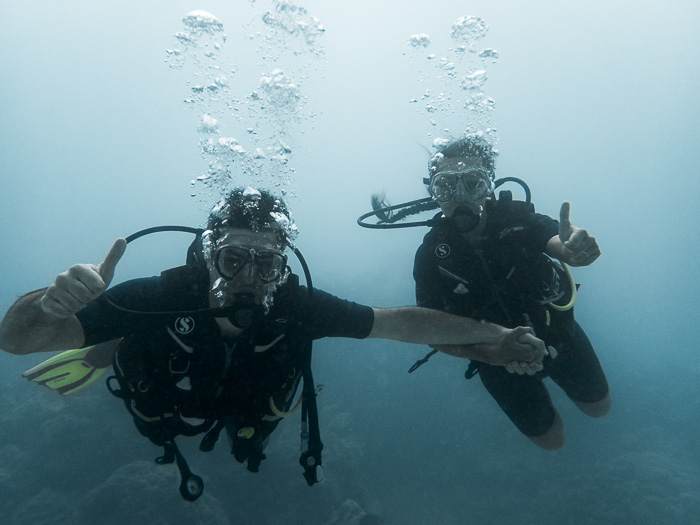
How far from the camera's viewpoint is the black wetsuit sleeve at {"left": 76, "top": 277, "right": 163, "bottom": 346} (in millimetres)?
2877

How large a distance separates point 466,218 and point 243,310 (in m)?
2.71

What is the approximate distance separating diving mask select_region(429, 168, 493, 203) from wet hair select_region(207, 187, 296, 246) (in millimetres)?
1968

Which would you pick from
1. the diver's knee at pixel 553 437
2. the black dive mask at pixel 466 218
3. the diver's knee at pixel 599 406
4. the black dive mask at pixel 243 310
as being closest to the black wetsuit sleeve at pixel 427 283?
the black dive mask at pixel 466 218

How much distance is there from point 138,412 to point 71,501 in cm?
1286

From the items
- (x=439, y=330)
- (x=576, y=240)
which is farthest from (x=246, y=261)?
(x=576, y=240)

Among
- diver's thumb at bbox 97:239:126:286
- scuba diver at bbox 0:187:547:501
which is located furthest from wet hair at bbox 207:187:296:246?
diver's thumb at bbox 97:239:126:286

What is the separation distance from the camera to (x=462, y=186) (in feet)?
14.8

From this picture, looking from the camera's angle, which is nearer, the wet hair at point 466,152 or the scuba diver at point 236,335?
the scuba diver at point 236,335

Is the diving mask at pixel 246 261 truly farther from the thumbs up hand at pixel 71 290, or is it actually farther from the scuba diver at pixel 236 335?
the thumbs up hand at pixel 71 290

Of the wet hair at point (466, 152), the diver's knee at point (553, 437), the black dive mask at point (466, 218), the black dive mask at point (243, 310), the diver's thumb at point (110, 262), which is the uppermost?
the wet hair at point (466, 152)

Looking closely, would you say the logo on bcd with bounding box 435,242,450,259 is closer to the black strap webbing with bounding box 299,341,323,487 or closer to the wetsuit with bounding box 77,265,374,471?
the wetsuit with bounding box 77,265,374,471

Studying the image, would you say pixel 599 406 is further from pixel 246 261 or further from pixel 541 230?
pixel 246 261

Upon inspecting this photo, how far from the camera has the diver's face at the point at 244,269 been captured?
3.23 metres

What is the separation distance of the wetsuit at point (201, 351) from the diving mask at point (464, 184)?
2.04 meters
